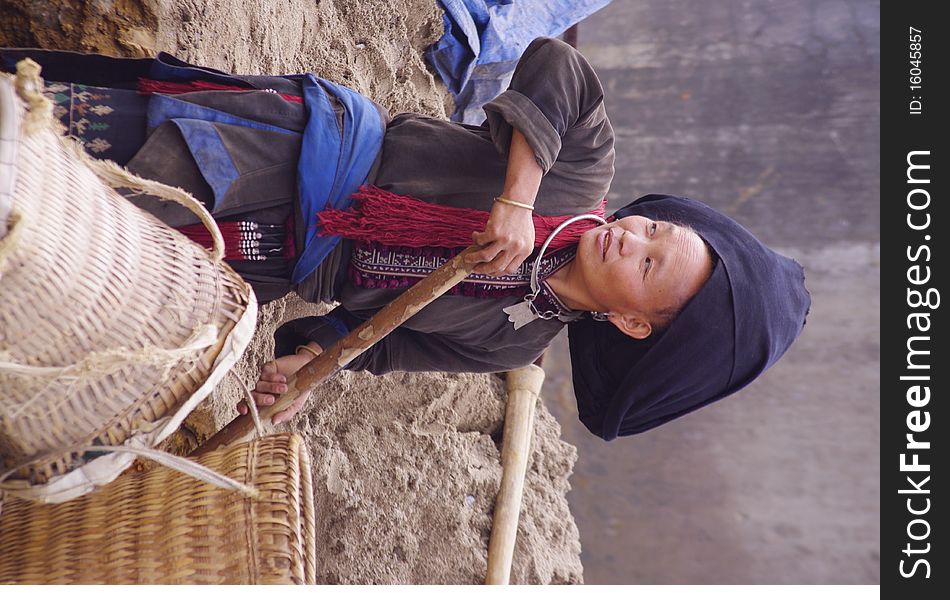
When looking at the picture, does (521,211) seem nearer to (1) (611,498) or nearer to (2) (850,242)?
(1) (611,498)

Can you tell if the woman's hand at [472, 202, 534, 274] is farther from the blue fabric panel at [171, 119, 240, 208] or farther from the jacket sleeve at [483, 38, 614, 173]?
the blue fabric panel at [171, 119, 240, 208]

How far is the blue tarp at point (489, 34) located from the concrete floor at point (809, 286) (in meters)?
1.08

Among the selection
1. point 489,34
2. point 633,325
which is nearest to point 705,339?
point 633,325

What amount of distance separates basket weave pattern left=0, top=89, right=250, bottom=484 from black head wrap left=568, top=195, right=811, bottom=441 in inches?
34.2

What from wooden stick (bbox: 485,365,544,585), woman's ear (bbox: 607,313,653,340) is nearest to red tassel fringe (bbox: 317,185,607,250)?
A: woman's ear (bbox: 607,313,653,340)

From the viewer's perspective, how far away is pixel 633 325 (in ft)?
5.13

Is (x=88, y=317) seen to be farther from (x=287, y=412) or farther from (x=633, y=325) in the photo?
(x=633, y=325)

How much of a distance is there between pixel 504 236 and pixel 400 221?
0.22 metres

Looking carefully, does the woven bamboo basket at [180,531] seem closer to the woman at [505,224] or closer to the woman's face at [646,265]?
the woman at [505,224]

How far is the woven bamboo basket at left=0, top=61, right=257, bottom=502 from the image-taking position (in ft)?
2.63

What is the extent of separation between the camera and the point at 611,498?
3.91 metres

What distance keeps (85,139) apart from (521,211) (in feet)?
2.54
